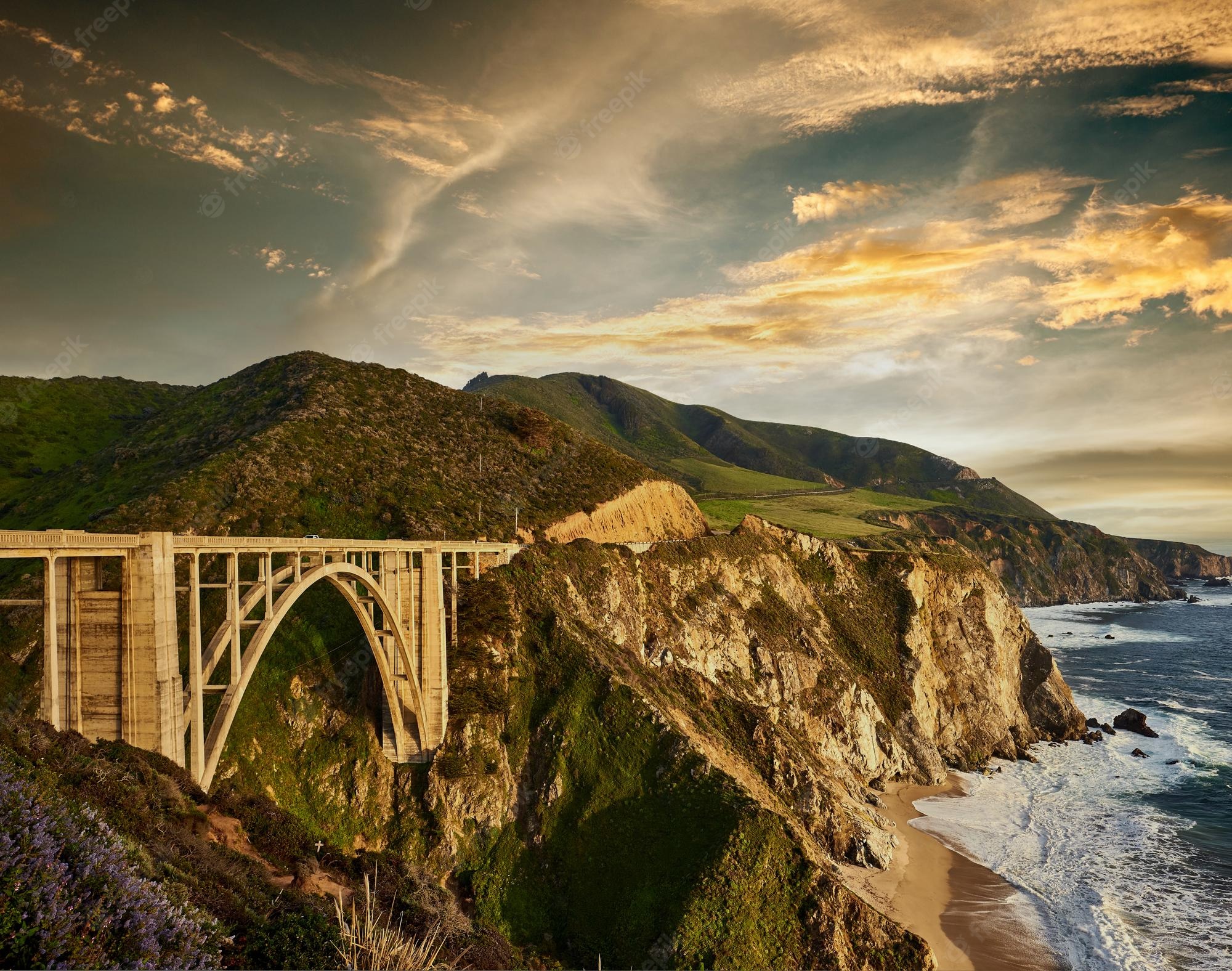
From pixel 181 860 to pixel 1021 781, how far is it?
2947 inches

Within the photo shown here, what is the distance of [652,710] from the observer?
4497 centimetres

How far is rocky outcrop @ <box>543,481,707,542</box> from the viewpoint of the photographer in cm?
7025

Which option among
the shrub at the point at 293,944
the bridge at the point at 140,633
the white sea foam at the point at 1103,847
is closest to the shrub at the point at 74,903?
the shrub at the point at 293,944

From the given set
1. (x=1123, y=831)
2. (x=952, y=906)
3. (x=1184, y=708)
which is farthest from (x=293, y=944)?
(x=1184, y=708)

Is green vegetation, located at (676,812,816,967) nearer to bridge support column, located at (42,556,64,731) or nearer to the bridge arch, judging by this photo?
the bridge arch

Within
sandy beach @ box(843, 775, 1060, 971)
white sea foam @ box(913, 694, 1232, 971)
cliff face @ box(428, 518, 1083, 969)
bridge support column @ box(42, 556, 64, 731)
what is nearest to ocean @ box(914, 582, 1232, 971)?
white sea foam @ box(913, 694, 1232, 971)

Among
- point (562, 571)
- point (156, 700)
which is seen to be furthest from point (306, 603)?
point (156, 700)

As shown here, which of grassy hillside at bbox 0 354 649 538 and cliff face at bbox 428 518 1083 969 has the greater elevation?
grassy hillside at bbox 0 354 649 538

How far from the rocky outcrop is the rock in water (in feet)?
181

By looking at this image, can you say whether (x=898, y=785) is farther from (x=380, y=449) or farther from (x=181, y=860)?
(x=181, y=860)

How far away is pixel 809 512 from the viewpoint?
6353 inches

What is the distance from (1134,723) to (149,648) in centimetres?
10035

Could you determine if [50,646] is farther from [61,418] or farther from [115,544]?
[61,418]

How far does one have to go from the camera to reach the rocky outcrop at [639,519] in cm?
7025
